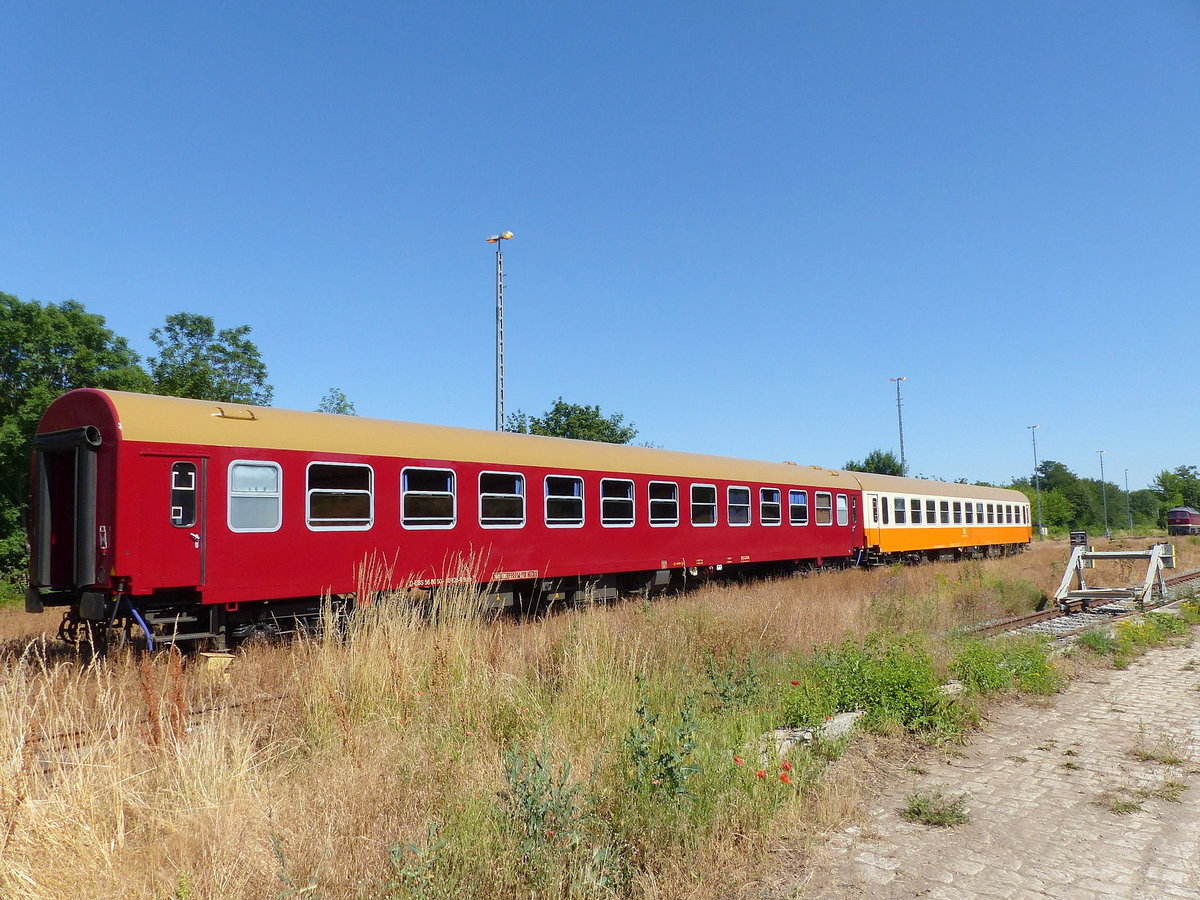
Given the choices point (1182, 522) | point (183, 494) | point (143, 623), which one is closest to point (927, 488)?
point (183, 494)

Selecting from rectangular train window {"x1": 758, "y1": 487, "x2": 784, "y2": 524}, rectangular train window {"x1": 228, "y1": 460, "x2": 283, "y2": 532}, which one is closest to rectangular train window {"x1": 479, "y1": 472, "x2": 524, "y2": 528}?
rectangular train window {"x1": 228, "y1": 460, "x2": 283, "y2": 532}

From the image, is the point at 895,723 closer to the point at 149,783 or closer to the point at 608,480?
the point at 149,783

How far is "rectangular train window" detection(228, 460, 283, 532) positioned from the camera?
9.08m

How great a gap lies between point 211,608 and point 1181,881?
28.7 ft

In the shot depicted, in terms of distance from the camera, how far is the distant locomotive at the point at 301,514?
8469 mm

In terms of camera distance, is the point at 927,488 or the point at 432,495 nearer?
the point at 432,495

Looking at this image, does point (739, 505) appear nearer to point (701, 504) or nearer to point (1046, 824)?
point (701, 504)

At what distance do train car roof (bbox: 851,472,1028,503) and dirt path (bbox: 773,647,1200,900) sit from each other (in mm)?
16694

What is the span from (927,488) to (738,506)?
12.3 m

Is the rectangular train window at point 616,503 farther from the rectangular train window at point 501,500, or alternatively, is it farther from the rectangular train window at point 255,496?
the rectangular train window at point 255,496

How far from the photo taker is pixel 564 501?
13.2 m

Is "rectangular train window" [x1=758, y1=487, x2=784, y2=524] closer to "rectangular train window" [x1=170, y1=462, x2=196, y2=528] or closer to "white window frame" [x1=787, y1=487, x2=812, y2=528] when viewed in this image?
"white window frame" [x1=787, y1=487, x2=812, y2=528]

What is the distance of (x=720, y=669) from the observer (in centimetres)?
788

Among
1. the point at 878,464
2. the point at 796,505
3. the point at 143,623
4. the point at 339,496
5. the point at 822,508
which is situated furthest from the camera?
the point at 878,464
